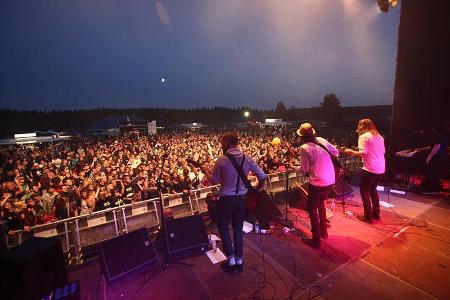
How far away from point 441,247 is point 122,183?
7535 mm

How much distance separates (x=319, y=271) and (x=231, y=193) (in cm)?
153

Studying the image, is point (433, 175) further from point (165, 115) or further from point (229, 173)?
point (165, 115)

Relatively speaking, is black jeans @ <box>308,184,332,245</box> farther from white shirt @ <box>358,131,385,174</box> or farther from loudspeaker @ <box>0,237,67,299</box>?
loudspeaker @ <box>0,237,67,299</box>

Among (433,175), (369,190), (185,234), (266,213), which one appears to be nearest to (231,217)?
(185,234)

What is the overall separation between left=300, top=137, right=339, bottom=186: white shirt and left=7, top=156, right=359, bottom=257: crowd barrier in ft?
10.2

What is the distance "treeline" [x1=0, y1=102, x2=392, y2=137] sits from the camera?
60.4m

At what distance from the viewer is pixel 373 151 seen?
423 cm

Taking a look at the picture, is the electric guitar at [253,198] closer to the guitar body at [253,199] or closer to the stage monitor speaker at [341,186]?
the guitar body at [253,199]

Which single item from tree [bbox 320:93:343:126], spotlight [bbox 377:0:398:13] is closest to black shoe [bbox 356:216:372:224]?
spotlight [bbox 377:0:398:13]

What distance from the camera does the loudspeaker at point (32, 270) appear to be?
256 centimetres

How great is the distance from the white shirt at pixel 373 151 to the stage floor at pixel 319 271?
1050 mm

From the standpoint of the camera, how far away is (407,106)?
7.17 metres

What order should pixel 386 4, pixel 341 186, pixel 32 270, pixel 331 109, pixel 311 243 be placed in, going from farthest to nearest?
pixel 331 109, pixel 386 4, pixel 341 186, pixel 311 243, pixel 32 270

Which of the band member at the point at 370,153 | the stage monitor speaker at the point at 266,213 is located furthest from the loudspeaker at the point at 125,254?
the band member at the point at 370,153
